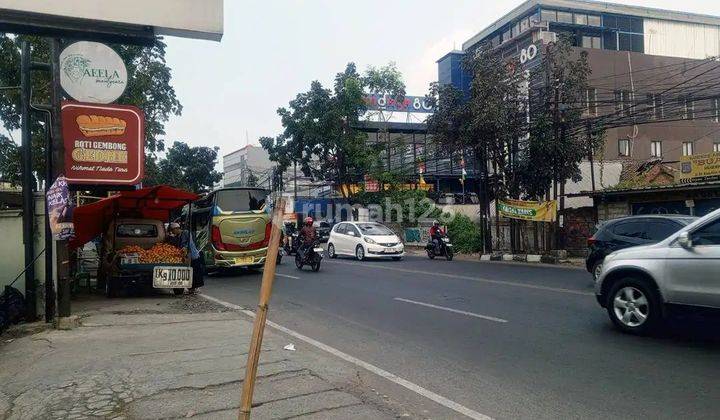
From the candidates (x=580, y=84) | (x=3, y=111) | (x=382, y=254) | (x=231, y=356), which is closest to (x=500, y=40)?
(x=580, y=84)

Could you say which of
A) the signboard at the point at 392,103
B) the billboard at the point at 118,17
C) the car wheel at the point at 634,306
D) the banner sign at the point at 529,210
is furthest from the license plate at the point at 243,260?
the signboard at the point at 392,103

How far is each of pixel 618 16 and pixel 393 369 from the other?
41.2 meters

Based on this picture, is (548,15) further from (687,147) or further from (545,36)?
(687,147)

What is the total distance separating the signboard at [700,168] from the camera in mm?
19453

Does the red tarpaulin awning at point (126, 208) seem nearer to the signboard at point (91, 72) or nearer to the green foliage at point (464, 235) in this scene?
the signboard at point (91, 72)

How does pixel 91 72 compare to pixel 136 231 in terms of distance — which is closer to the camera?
pixel 91 72

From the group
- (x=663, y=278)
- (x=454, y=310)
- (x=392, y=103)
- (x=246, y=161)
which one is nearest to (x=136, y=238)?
(x=454, y=310)

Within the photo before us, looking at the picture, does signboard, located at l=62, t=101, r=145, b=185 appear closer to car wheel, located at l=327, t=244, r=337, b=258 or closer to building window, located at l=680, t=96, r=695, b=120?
car wheel, located at l=327, t=244, r=337, b=258

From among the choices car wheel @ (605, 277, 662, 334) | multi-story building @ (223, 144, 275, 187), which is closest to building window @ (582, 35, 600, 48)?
car wheel @ (605, 277, 662, 334)

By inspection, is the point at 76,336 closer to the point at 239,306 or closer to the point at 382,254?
the point at 239,306

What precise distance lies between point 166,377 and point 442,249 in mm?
18639

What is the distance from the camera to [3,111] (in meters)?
16.9

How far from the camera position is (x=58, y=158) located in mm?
8547

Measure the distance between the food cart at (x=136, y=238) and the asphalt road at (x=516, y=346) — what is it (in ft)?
4.79
